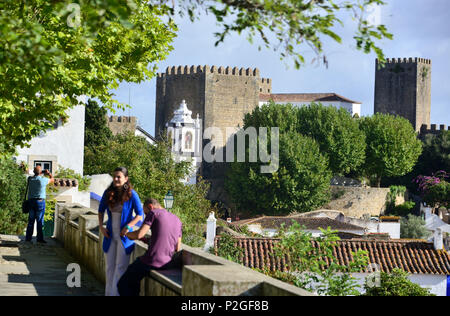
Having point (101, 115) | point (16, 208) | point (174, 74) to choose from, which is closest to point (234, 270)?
point (16, 208)

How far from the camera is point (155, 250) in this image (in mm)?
8078

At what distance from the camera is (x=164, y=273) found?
316 inches

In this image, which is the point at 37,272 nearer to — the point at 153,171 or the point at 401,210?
the point at 153,171

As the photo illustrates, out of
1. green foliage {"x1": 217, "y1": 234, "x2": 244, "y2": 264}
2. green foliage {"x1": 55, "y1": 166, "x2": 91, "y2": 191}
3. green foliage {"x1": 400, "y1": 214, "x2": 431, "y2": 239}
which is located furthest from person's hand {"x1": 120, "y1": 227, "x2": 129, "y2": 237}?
green foliage {"x1": 400, "y1": 214, "x2": 431, "y2": 239}

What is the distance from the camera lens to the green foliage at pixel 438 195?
72.1 meters

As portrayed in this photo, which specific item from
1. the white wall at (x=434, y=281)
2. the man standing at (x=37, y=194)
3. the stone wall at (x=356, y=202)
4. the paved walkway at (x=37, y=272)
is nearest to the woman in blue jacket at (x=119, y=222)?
the paved walkway at (x=37, y=272)

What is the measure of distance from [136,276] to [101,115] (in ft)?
141

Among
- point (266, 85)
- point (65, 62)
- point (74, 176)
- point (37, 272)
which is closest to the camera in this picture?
point (37, 272)

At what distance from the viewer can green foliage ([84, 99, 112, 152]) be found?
48906 millimetres

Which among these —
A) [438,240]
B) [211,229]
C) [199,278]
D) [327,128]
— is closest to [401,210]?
[327,128]

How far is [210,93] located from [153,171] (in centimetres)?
4539

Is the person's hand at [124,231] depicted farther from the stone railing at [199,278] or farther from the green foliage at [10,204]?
the green foliage at [10,204]

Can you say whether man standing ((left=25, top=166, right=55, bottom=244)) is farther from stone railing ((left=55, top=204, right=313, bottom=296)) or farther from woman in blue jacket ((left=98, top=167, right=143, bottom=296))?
woman in blue jacket ((left=98, top=167, right=143, bottom=296))
